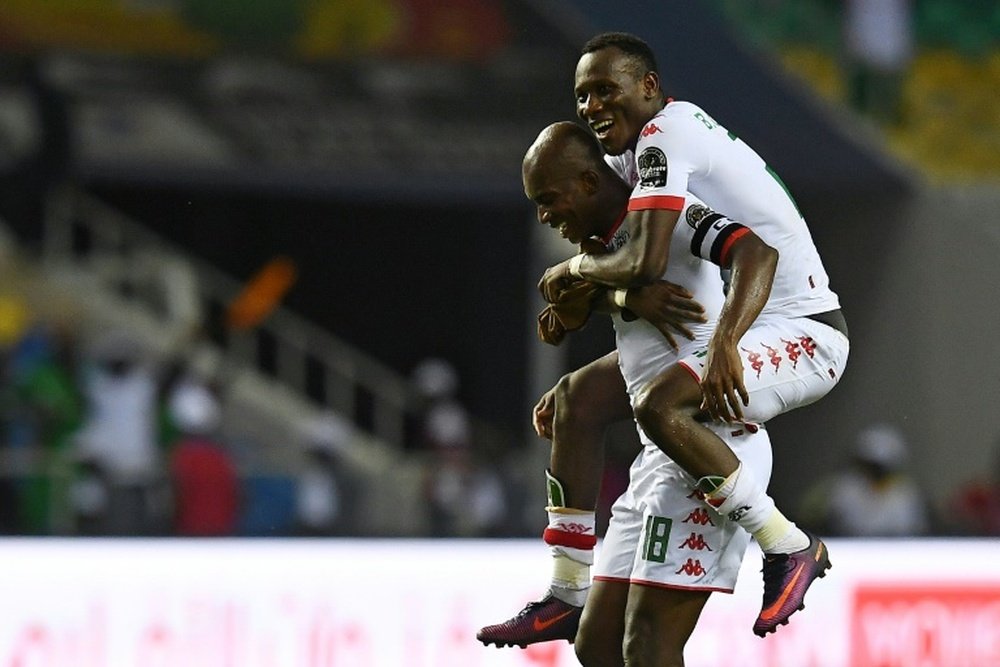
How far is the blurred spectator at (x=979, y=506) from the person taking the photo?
38.9 ft

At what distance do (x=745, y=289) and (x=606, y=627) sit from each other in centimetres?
103

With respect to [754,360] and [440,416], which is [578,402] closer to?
[754,360]

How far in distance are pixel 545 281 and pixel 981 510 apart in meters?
7.97

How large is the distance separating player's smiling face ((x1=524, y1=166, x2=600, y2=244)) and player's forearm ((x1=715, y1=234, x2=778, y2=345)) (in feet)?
1.36

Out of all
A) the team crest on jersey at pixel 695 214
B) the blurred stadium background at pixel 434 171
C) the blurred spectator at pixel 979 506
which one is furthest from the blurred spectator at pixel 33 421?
the team crest on jersey at pixel 695 214

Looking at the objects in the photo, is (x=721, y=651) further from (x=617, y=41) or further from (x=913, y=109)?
(x=913, y=109)

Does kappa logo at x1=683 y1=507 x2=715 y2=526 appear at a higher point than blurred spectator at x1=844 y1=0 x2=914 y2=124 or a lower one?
lower

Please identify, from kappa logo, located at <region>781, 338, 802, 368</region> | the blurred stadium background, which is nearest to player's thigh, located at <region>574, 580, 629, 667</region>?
kappa logo, located at <region>781, 338, 802, 368</region>

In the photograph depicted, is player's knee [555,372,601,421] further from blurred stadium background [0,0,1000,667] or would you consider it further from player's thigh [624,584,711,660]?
blurred stadium background [0,0,1000,667]

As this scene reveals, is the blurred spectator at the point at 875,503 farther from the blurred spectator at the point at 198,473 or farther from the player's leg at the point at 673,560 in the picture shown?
the player's leg at the point at 673,560

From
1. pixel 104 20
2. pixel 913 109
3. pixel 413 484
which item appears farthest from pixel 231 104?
pixel 913 109

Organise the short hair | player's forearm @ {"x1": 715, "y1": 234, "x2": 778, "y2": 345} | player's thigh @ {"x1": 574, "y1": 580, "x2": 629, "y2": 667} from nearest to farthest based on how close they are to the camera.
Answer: player's forearm @ {"x1": 715, "y1": 234, "x2": 778, "y2": 345}, the short hair, player's thigh @ {"x1": 574, "y1": 580, "x2": 629, "y2": 667}

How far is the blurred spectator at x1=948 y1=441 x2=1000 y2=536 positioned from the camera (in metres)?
11.8

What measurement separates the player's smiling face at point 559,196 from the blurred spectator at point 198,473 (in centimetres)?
581
